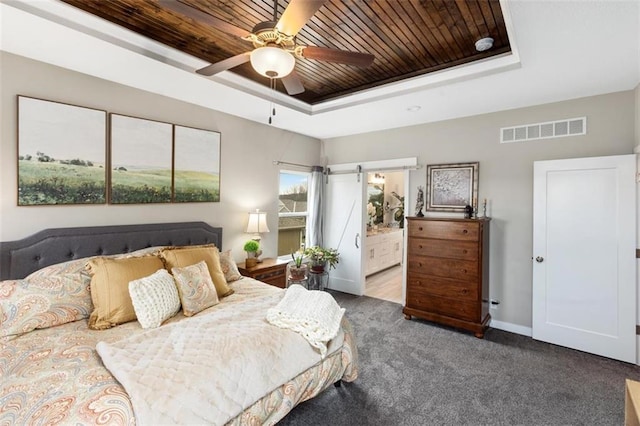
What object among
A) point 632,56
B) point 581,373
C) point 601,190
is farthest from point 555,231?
point 632,56

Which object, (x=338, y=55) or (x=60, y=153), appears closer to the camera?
(x=338, y=55)

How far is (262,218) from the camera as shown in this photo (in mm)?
3928

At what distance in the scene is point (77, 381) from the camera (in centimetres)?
139

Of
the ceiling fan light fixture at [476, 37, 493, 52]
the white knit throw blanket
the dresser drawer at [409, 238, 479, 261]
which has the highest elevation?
the ceiling fan light fixture at [476, 37, 493, 52]

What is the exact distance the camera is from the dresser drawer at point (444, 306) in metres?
3.36

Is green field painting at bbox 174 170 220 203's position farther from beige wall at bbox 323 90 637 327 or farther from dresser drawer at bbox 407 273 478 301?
beige wall at bbox 323 90 637 327

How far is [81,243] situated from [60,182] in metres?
0.55

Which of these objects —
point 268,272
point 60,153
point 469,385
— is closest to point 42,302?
point 60,153

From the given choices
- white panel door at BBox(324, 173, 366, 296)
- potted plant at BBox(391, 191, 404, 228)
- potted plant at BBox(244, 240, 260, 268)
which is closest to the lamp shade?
potted plant at BBox(244, 240, 260, 268)

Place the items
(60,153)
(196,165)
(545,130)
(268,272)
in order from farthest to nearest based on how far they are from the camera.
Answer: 1. (268,272)
2. (196,165)
3. (545,130)
4. (60,153)

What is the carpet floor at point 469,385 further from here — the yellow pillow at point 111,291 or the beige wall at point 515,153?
the yellow pillow at point 111,291

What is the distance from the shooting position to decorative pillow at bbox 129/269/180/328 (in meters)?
2.08

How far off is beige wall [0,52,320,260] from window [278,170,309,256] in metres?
0.28

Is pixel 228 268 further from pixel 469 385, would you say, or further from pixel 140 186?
pixel 469 385
